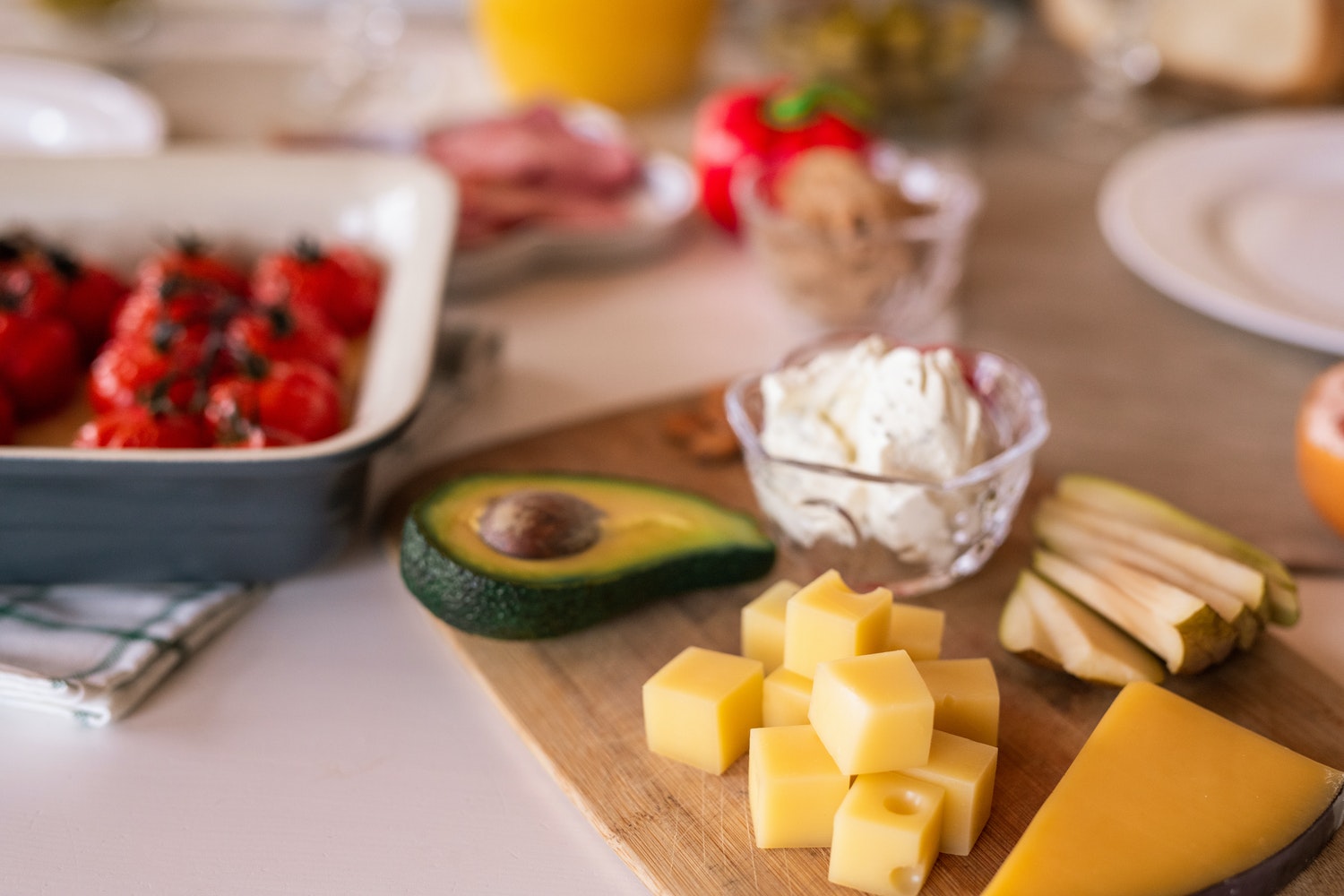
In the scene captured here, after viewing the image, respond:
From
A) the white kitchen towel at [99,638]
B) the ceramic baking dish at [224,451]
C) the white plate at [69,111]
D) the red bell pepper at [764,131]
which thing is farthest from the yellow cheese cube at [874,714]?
the white plate at [69,111]

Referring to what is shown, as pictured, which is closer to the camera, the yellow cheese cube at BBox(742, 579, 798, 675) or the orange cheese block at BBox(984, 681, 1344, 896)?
the orange cheese block at BBox(984, 681, 1344, 896)

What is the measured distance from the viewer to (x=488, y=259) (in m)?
1.46

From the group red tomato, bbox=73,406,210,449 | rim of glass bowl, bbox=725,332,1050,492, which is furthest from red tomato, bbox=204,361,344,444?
rim of glass bowl, bbox=725,332,1050,492

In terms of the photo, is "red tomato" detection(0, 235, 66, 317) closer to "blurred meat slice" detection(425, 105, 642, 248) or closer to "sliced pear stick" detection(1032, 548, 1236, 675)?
"blurred meat slice" detection(425, 105, 642, 248)

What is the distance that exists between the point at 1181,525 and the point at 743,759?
0.41 metres

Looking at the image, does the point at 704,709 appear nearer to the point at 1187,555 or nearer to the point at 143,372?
the point at 1187,555

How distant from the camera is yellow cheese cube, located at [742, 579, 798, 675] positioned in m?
0.84

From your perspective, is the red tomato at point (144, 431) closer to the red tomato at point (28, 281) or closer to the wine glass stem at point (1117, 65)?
the red tomato at point (28, 281)

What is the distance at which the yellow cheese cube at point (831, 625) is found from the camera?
0.77 m

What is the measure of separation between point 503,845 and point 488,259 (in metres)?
0.85

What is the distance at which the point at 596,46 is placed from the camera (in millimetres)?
1940

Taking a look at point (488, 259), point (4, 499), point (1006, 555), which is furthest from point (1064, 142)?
point (4, 499)

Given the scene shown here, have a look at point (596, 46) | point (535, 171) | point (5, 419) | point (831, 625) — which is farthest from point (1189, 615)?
point (596, 46)

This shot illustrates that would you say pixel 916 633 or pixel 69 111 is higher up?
pixel 69 111
